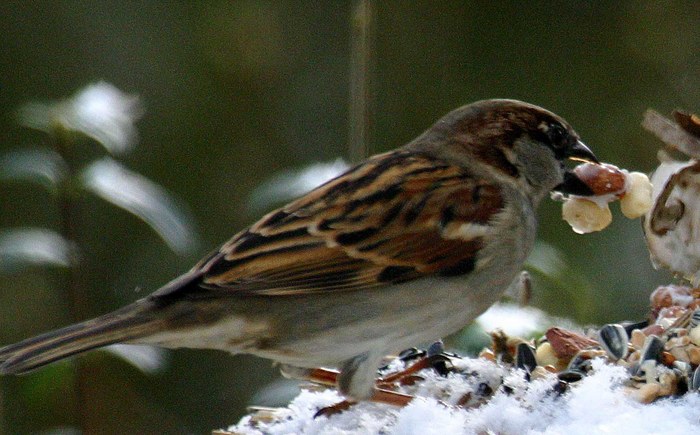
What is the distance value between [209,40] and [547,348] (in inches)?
159

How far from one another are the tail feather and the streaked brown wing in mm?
190

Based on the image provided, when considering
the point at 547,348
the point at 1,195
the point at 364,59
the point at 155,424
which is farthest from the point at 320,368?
the point at 1,195

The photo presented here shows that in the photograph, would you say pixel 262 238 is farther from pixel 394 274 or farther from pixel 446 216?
pixel 446 216

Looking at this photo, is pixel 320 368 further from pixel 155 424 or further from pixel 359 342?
pixel 155 424

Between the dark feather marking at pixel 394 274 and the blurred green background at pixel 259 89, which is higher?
the blurred green background at pixel 259 89

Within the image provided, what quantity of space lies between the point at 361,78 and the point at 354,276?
916 millimetres

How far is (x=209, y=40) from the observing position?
21.8ft

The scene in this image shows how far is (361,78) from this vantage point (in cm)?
379

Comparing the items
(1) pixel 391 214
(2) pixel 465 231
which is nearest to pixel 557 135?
(2) pixel 465 231

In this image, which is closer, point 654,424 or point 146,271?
point 654,424

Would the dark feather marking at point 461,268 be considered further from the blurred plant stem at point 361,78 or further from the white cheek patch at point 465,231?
the blurred plant stem at point 361,78

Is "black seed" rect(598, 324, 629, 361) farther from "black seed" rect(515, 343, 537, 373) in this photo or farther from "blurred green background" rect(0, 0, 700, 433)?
"blurred green background" rect(0, 0, 700, 433)

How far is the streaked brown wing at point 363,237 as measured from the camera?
119 inches

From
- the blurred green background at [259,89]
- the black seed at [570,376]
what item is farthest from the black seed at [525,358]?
the blurred green background at [259,89]
